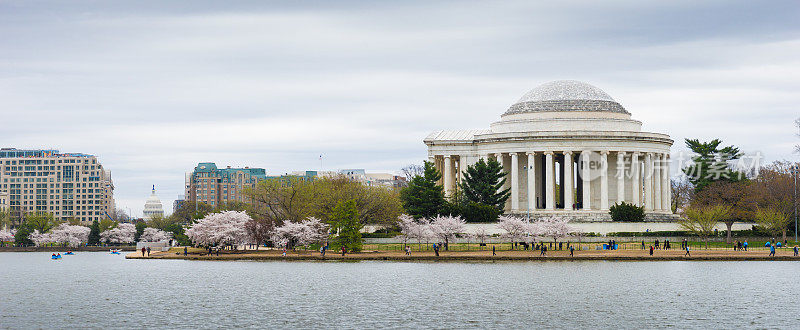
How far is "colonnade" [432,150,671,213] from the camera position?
128375 mm

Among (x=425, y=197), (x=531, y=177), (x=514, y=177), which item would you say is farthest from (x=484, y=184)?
(x=425, y=197)

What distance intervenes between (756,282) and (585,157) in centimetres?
5602

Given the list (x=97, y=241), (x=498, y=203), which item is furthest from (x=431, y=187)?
(x=97, y=241)

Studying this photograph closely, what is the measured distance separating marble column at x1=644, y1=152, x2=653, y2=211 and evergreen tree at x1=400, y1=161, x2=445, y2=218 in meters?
29.0

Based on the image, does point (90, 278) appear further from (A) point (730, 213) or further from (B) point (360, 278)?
(A) point (730, 213)

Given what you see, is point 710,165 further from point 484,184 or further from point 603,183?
point 484,184

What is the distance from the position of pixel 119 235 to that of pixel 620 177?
9764 cm

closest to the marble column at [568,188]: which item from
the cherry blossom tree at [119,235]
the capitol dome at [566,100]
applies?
the capitol dome at [566,100]

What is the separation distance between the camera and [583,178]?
128 m

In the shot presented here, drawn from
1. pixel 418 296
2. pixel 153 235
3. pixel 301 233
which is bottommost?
pixel 418 296

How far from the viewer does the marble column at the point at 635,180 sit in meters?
130

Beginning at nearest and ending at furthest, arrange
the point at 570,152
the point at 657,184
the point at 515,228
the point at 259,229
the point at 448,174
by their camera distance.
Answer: the point at 515,228, the point at 259,229, the point at 570,152, the point at 657,184, the point at 448,174

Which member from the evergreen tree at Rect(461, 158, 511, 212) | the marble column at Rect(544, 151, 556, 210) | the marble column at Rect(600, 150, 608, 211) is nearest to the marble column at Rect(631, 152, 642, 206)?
the marble column at Rect(600, 150, 608, 211)

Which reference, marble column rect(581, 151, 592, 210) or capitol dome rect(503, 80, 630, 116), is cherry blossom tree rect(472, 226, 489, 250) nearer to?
marble column rect(581, 151, 592, 210)
